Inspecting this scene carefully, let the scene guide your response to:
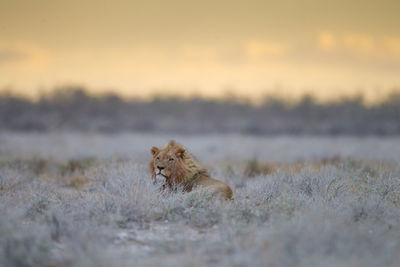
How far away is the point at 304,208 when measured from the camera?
231 inches

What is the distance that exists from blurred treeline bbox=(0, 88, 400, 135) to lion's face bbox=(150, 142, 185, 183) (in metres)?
28.6

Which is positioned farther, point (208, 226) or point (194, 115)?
point (194, 115)

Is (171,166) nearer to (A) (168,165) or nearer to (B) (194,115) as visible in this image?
(A) (168,165)

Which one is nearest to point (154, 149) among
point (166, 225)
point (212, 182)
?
point (212, 182)

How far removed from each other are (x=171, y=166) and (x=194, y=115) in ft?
157

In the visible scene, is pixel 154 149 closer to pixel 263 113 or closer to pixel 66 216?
pixel 66 216

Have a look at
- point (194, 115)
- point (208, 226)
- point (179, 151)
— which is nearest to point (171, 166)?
point (179, 151)

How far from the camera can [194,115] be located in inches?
2152

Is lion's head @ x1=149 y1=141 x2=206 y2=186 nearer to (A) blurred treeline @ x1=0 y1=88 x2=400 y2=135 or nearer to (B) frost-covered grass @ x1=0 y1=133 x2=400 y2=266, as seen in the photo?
(B) frost-covered grass @ x1=0 y1=133 x2=400 y2=266

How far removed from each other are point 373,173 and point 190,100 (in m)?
50.2

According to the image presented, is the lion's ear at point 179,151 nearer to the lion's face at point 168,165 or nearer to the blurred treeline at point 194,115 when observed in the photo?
the lion's face at point 168,165

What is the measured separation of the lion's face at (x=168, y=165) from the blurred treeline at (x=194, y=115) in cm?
2856

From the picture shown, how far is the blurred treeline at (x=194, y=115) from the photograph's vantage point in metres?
37.4

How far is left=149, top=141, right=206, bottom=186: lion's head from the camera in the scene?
22.7ft
